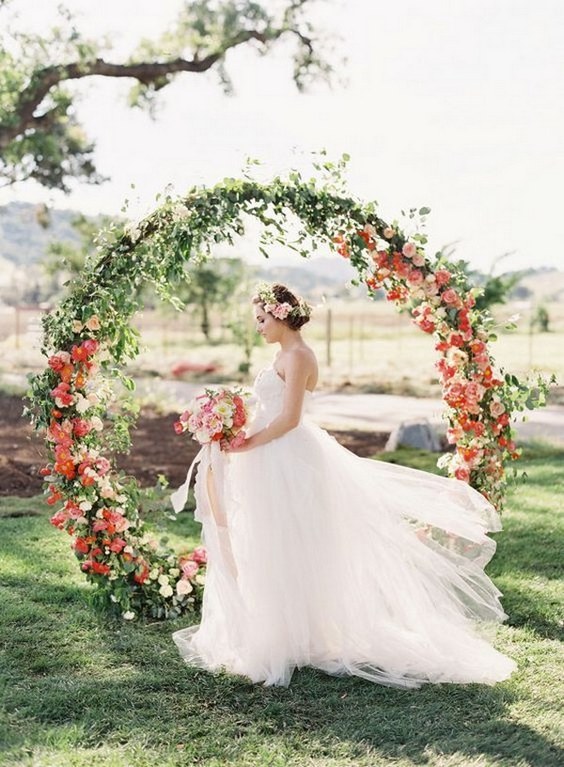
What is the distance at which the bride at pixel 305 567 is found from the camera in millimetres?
4586

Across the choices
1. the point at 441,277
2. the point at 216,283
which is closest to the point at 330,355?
the point at 216,283

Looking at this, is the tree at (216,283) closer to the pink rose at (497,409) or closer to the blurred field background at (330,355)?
the blurred field background at (330,355)

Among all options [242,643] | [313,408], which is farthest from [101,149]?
[242,643]

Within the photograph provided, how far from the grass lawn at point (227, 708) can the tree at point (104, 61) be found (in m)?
9.97

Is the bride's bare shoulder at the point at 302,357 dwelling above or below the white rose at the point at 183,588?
above

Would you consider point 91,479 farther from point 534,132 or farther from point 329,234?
point 534,132

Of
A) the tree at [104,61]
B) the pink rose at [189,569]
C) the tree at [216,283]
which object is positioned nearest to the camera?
the pink rose at [189,569]

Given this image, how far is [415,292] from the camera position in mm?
5828

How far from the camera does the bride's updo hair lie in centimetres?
470

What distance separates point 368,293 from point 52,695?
292 cm

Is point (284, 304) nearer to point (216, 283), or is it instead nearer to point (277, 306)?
point (277, 306)

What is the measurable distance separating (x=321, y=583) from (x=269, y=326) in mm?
1298

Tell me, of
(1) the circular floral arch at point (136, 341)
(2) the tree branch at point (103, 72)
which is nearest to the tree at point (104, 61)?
(2) the tree branch at point (103, 72)

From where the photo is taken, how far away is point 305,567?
183 inches
